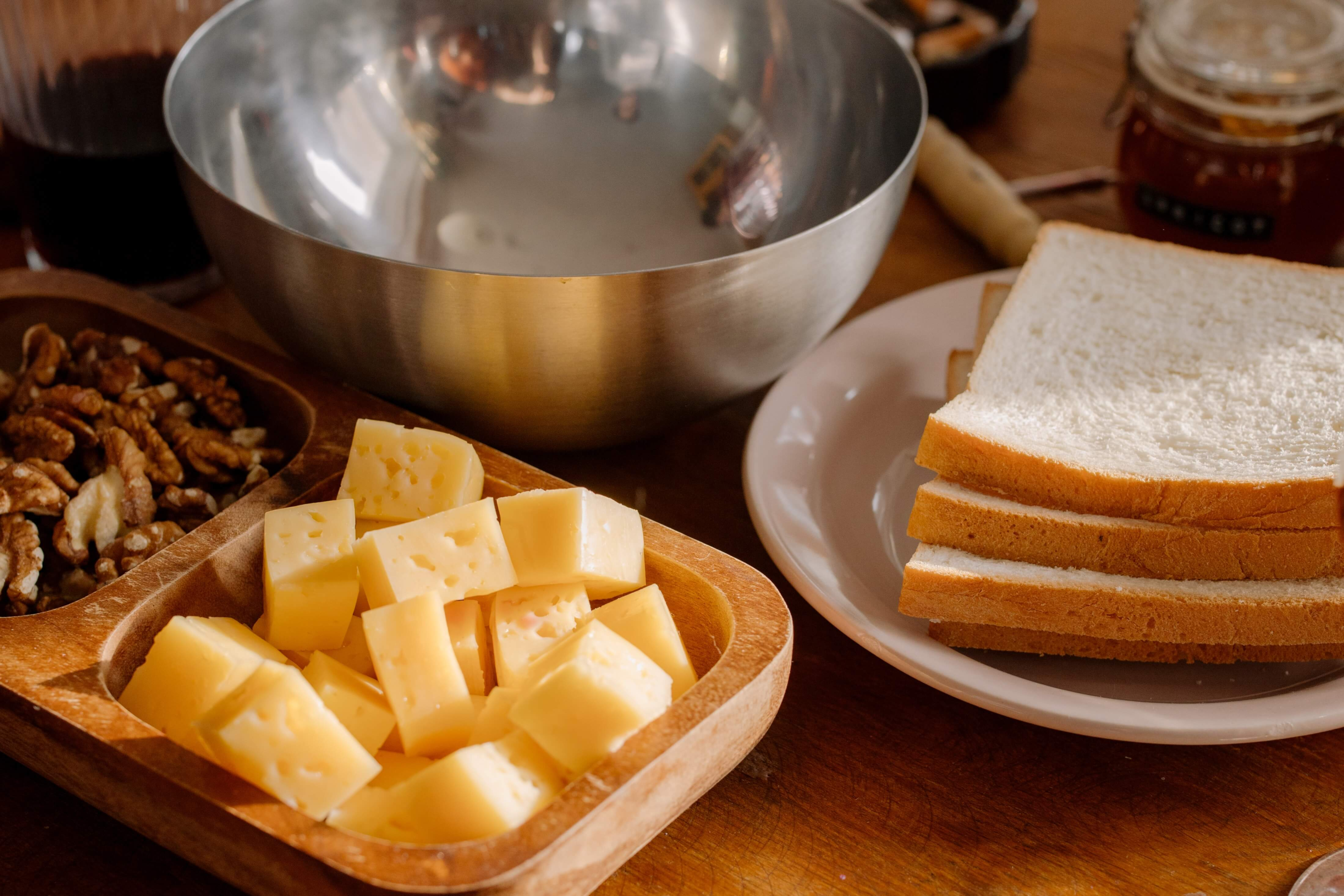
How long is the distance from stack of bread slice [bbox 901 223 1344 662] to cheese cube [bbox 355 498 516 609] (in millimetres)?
326

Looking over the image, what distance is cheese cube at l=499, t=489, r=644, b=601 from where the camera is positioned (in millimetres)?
820

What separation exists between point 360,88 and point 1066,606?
3.39ft

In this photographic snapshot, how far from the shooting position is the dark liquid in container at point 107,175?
130cm

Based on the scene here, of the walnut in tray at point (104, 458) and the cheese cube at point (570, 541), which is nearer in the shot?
the cheese cube at point (570, 541)

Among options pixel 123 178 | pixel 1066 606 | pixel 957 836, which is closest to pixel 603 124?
pixel 123 178

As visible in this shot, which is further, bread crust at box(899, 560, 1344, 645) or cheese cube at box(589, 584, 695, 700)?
bread crust at box(899, 560, 1344, 645)

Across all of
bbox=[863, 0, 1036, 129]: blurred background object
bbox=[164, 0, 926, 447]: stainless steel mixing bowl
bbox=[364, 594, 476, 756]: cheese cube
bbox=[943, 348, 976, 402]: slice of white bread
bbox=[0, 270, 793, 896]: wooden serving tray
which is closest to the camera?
bbox=[0, 270, 793, 896]: wooden serving tray

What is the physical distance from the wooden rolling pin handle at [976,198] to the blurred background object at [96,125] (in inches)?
36.1

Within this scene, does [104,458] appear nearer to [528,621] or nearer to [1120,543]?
[528,621]

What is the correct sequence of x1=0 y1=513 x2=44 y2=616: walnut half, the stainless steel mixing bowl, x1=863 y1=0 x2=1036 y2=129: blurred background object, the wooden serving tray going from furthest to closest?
Answer: x1=863 y1=0 x2=1036 y2=129: blurred background object < the stainless steel mixing bowl < x1=0 y1=513 x2=44 y2=616: walnut half < the wooden serving tray

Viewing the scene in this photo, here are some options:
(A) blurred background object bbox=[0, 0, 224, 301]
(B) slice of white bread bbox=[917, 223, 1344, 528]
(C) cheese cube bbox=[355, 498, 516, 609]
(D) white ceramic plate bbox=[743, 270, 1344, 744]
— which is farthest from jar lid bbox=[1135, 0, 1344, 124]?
(A) blurred background object bbox=[0, 0, 224, 301]

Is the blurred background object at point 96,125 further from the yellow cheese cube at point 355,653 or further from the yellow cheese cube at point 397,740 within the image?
the yellow cheese cube at point 397,740

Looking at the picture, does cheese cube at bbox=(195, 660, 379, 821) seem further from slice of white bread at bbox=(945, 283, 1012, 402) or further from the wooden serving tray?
slice of white bread at bbox=(945, 283, 1012, 402)

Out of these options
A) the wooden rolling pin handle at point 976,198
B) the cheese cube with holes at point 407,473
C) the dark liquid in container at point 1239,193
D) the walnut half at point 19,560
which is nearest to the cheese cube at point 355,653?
the cheese cube with holes at point 407,473
